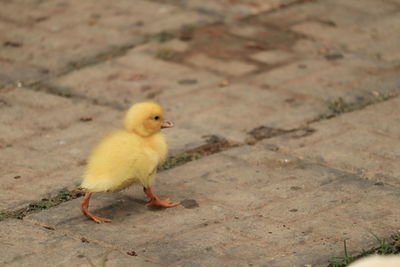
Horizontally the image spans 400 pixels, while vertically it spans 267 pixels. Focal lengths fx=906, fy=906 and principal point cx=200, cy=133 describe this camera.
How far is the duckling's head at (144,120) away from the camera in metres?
4.75

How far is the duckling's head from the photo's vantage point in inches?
187

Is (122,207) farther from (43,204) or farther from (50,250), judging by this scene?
(50,250)

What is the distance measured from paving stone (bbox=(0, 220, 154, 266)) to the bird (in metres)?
0.27

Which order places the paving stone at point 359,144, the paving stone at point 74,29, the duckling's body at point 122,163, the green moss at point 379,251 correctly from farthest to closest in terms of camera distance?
the paving stone at point 74,29
the paving stone at point 359,144
the duckling's body at point 122,163
the green moss at point 379,251

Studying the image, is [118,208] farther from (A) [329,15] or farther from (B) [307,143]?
(A) [329,15]

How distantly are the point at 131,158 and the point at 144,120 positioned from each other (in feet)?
0.79

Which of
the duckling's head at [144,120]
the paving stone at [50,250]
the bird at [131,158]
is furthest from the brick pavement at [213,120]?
the duckling's head at [144,120]

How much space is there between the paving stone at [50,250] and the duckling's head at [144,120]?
2.21 feet

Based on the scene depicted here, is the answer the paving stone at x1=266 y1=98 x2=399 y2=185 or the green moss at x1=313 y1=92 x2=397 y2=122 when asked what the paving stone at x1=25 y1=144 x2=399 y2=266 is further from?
the green moss at x1=313 y1=92 x2=397 y2=122

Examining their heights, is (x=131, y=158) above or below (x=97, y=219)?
above

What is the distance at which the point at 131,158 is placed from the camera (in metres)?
4.61

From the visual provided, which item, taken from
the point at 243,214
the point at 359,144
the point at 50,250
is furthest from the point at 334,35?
the point at 50,250

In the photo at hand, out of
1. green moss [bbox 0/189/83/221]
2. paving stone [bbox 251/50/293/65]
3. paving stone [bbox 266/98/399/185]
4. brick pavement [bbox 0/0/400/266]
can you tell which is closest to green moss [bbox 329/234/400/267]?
brick pavement [bbox 0/0/400/266]

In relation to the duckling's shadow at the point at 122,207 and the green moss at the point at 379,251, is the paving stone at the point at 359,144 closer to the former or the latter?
the green moss at the point at 379,251
